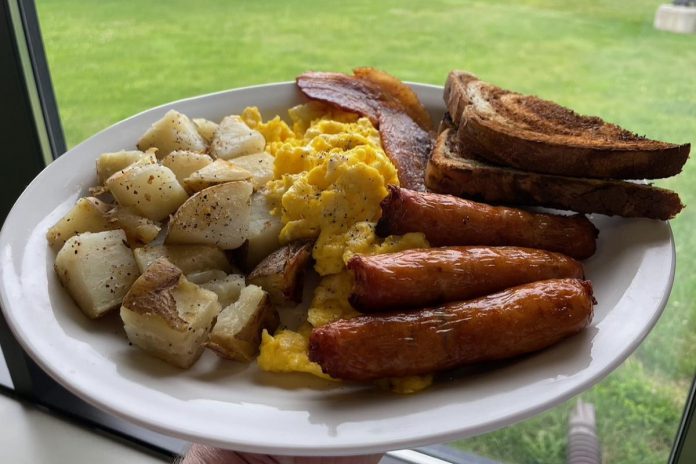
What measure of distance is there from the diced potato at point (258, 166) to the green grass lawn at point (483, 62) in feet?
2.68

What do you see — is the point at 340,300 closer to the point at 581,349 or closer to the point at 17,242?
the point at 581,349

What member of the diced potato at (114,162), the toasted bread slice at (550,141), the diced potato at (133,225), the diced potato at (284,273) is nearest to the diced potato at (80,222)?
the diced potato at (133,225)

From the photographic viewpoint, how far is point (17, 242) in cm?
161

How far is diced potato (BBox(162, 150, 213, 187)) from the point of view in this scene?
70.1 inches

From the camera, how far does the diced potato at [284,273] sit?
1501mm

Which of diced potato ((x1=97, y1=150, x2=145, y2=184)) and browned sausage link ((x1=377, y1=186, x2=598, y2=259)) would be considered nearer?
browned sausage link ((x1=377, y1=186, x2=598, y2=259))

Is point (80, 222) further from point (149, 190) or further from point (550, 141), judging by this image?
point (550, 141)

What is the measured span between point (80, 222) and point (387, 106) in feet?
3.25

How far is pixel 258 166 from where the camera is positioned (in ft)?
5.94

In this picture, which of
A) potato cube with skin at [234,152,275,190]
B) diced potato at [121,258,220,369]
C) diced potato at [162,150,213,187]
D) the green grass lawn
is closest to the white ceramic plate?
diced potato at [121,258,220,369]

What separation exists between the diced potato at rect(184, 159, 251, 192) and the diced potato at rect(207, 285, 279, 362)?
0.34 metres

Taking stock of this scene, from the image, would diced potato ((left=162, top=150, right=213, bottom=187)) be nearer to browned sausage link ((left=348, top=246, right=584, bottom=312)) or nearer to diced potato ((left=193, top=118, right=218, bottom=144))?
diced potato ((left=193, top=118, right=218, bottom=144))

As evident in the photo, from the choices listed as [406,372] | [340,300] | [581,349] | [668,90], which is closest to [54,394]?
[340,300]

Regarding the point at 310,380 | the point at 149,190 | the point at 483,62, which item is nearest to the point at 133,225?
the point at 149,190
